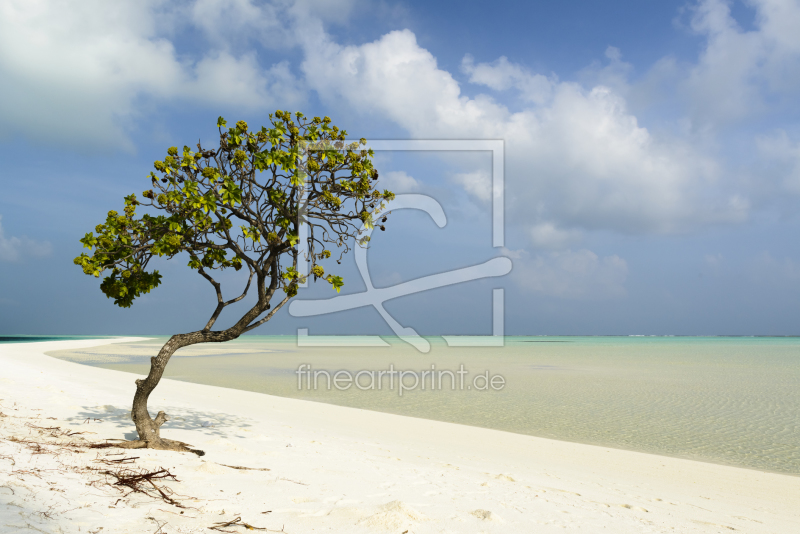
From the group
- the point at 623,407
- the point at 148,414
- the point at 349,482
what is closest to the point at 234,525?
the point at 349,482

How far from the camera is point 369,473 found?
275 inches

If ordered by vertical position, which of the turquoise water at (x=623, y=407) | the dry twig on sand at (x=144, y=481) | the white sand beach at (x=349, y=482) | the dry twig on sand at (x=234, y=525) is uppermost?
the dry twig on sand at (x=144, y=481)

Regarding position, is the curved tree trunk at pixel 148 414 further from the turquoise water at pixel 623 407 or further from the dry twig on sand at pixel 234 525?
the turquoise water at pixel 623 407

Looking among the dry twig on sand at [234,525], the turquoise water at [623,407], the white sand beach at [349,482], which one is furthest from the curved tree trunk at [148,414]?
the turquoise water at [623,407]

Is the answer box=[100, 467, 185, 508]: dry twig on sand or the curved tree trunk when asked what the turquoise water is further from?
box=[100, 467, 185, 508]: dry twig on sand

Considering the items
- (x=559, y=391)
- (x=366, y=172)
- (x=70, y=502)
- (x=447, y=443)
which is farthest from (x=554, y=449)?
(x=559, y=391)

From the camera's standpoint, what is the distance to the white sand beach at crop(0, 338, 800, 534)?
177 inches

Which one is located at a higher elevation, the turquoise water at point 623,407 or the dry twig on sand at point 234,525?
the dry twig on sand at point 234,525

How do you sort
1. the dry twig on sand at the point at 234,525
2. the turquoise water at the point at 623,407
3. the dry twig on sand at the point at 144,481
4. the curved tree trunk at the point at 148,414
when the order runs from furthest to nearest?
the turquoise water at the point at 623,407
the curved tree trunk at the point at 148,414
the dry twig on sand at the point at 144,481
the dry twig on sand at the point at 234,525

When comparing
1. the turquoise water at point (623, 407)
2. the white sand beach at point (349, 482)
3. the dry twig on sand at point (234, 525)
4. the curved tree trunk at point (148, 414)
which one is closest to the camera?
the dry twig on sand at point (234, 525)

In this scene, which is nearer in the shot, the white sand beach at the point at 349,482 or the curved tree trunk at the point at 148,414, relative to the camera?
the white sand beach at the point at 349,482

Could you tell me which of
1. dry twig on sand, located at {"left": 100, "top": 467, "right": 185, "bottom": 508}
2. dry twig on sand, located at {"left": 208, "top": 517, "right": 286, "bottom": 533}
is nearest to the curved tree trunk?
dry twig on sand, located at {"left": 100, "top": 467, "right": 185, "bottom": 508}

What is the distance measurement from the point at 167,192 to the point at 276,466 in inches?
181

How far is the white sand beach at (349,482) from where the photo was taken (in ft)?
14.7
